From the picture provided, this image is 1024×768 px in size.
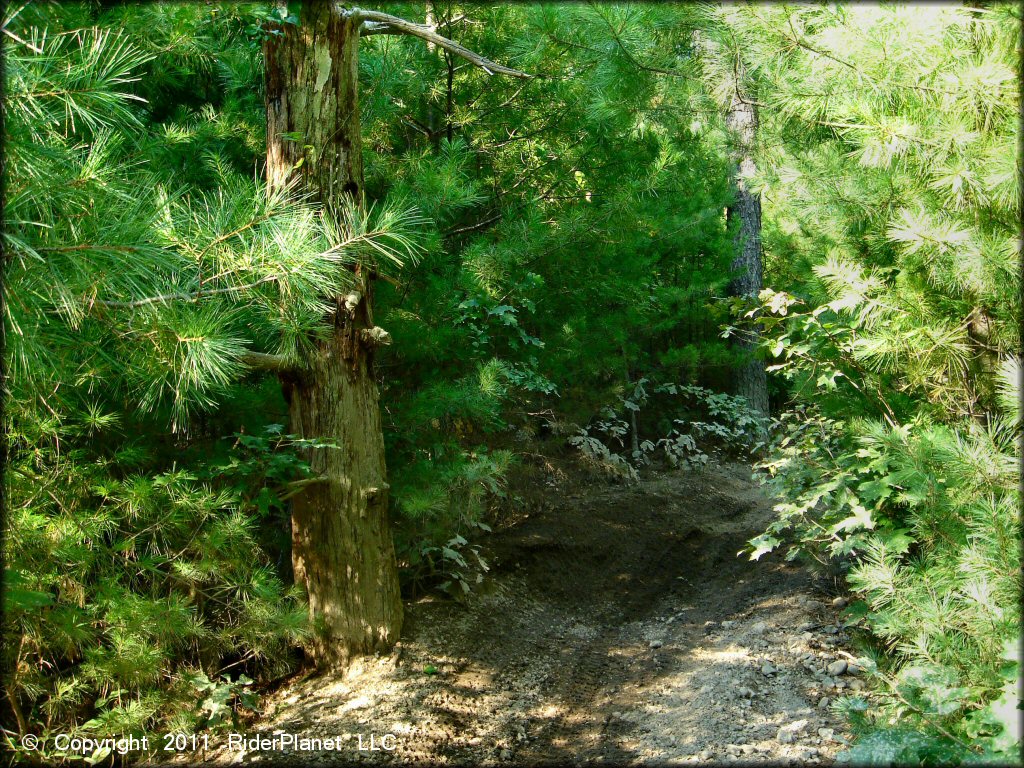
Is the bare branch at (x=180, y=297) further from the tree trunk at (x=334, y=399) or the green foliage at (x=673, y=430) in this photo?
the green foliage at (x=673, y=430)

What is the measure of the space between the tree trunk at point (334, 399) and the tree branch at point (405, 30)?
88mm

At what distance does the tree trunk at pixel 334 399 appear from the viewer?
11.6 feet

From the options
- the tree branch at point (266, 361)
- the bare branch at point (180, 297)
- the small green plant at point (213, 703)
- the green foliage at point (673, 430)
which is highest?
the bare branch at point (180, 297)

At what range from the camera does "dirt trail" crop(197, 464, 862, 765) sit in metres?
3.21

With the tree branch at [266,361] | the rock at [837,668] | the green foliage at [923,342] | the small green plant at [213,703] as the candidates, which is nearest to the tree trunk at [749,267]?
the green foliage at [923,342]

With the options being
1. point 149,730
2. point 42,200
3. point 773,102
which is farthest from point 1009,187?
point 149,730

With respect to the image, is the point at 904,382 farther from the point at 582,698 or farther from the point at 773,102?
the point at 582,698

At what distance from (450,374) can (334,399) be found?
0.95 m

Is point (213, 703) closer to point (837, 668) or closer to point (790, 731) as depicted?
point (790, 731)

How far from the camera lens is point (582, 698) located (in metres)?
3.79

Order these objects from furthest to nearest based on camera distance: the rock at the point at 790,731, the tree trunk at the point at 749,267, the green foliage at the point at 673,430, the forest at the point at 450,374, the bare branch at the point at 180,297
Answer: the tree trunk at the point at 749,267 → the green foliage at the point at 673,430 → the rock at the point at 790,731 → the forest at the point at 450,374 → the bare branch at the point at 180,297

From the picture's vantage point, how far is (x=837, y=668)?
358cm

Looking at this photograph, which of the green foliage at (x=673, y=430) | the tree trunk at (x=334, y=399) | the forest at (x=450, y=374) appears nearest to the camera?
the forest at (x=450, y=374)

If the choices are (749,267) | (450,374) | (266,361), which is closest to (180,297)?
(266,361)
